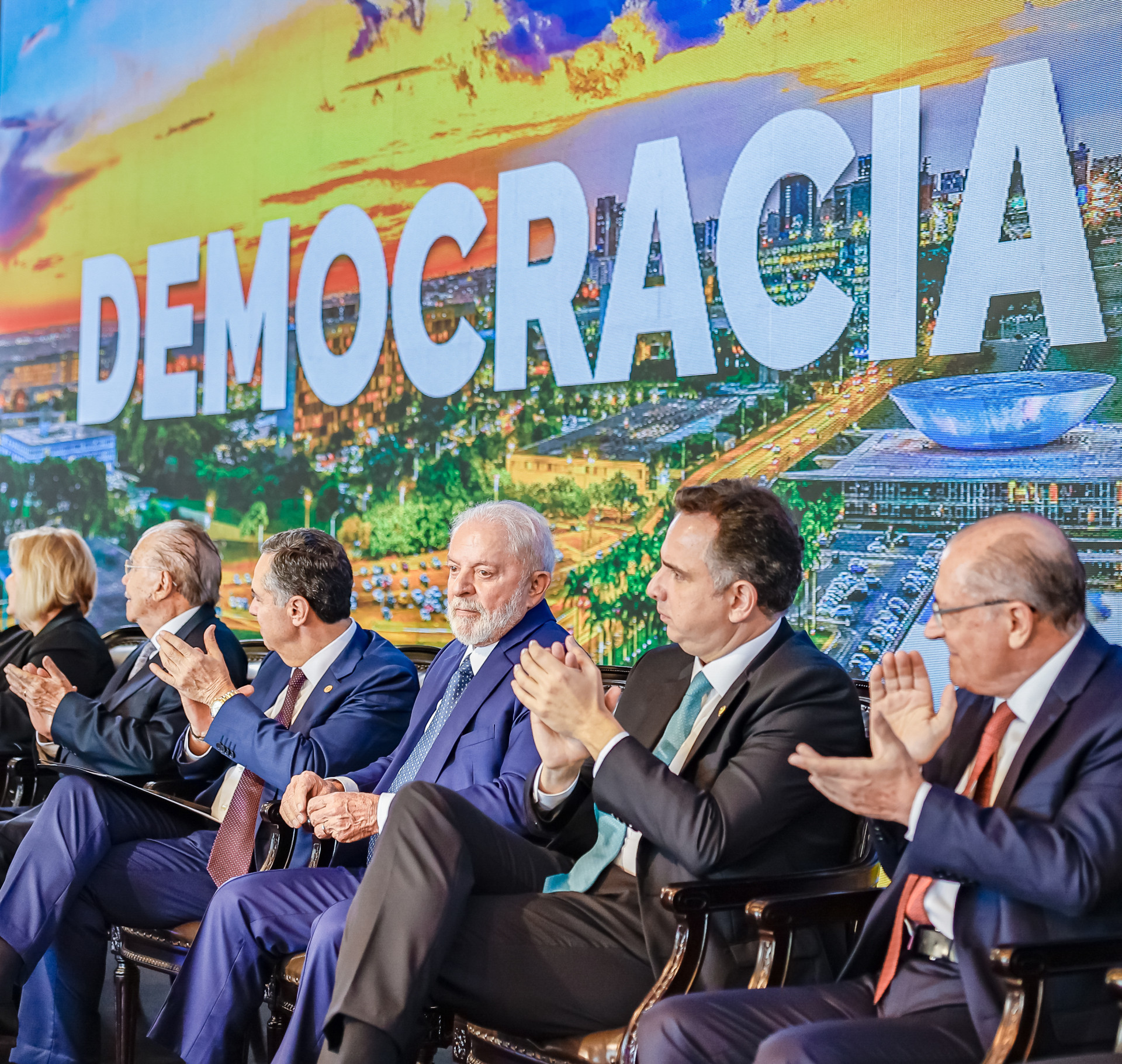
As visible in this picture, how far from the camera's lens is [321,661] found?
332cm

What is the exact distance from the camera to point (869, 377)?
11.1ft

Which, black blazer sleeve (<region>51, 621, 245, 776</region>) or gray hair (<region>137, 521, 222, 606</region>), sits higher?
gray hair (<region>137, 521, 222, 606</region>)

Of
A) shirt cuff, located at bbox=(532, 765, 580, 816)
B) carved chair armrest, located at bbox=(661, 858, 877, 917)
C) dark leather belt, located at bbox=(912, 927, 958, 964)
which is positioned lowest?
Result: dark leather belt, located at bbox=(912, 927, 958, 964)

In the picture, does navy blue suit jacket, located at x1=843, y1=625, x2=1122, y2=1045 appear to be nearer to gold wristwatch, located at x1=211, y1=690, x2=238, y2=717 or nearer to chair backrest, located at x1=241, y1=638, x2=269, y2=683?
gold wristwatch, located at x1=211, y1=690, x2=238, y2=717

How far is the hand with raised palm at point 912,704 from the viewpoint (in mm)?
1939

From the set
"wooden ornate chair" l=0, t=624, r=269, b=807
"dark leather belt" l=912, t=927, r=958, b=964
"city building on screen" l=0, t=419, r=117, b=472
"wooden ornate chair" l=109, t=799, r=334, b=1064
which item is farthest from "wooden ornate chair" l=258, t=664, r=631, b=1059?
"city building on screen" l=0, t=419, r=117, b=472

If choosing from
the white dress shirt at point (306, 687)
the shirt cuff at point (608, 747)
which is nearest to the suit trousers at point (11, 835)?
the white dress shirt at point (306, 687)

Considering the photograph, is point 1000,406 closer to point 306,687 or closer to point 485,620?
point 485,620

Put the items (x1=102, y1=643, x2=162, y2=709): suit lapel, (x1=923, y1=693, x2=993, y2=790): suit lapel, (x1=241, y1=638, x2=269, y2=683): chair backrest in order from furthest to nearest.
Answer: (x1=241, y1=638, x2=269, y2=683): chair backrest
(x1=102, y1=643, x2=162, y2=709): suit lapel
(x1=923, y1=693, x2=993, y2=790): suit lapel

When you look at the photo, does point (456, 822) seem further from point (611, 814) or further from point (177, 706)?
point (177, 706)

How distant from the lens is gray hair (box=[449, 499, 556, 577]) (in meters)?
3.02

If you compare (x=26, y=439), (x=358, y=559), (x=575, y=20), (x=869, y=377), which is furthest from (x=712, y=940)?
(x=26, y=439)

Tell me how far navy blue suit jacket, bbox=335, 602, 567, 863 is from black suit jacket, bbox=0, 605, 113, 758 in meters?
1.52

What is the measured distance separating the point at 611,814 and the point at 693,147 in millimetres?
2199
